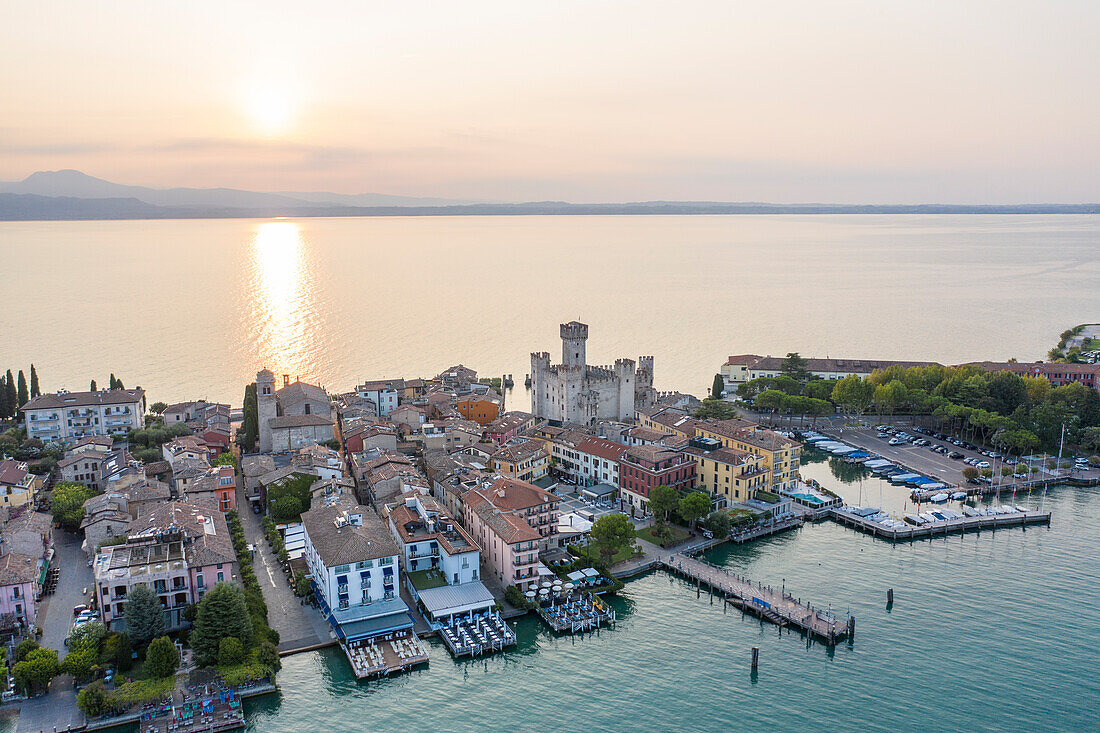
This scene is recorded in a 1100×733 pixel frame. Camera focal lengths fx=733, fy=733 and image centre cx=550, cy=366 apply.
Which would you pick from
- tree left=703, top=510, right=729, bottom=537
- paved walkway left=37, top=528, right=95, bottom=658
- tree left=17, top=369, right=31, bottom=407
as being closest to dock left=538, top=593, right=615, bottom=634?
tree left=703, top=510, right=729, bottom=537

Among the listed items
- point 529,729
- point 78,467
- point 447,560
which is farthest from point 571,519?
point 78,467

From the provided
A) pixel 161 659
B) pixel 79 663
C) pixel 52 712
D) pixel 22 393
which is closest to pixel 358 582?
pixel 161 659

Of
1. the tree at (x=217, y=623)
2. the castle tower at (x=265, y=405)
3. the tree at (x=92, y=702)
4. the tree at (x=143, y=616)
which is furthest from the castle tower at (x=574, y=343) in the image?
the tree at (x=92, y=702)

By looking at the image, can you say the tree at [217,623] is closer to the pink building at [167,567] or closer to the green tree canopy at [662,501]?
the pink building at [167,567]

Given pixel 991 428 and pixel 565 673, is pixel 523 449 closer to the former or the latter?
pixel 565 673

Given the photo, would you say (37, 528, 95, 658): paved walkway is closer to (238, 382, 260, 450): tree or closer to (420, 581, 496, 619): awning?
(420, 581, 496, 619): awning

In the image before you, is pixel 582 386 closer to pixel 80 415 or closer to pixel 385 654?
pixel 385 654
